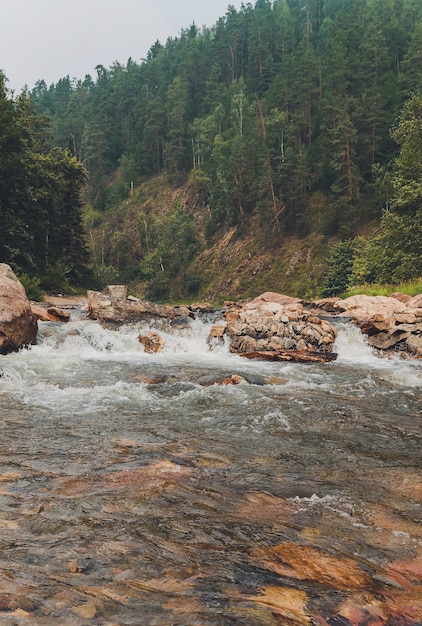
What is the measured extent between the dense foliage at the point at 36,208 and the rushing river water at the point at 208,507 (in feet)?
70.9

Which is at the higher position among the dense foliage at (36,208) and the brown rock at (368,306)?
the dense foliage at (36,208)

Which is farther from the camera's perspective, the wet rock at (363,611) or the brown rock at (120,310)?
the brown rock at (120,310)

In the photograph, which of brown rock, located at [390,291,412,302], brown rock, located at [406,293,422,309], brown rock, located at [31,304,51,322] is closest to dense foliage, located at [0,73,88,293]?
brown rock, located at [31,304,51,322]

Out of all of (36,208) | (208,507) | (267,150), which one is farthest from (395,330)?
(267,150)

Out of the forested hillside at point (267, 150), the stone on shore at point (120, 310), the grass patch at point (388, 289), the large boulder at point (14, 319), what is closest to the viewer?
the large boulder at point (14, 319)

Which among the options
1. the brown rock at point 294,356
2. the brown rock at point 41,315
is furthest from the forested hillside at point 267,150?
the brown rock at point 41,315

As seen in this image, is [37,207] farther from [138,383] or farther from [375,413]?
[375,413]

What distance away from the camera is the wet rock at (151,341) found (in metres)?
15.5

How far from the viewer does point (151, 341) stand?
51.6ft

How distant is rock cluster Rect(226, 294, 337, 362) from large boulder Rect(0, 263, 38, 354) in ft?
21.9

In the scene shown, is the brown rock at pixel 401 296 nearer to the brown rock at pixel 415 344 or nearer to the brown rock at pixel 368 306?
the brown rock at pixel 368 306

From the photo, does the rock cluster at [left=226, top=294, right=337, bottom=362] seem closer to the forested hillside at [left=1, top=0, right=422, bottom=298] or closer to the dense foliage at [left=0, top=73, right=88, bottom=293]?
the forested hillside at [left=1, top=0, right=422, bottom=298]

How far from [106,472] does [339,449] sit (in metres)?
3.02

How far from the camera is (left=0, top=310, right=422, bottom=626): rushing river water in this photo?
257 centimetres
